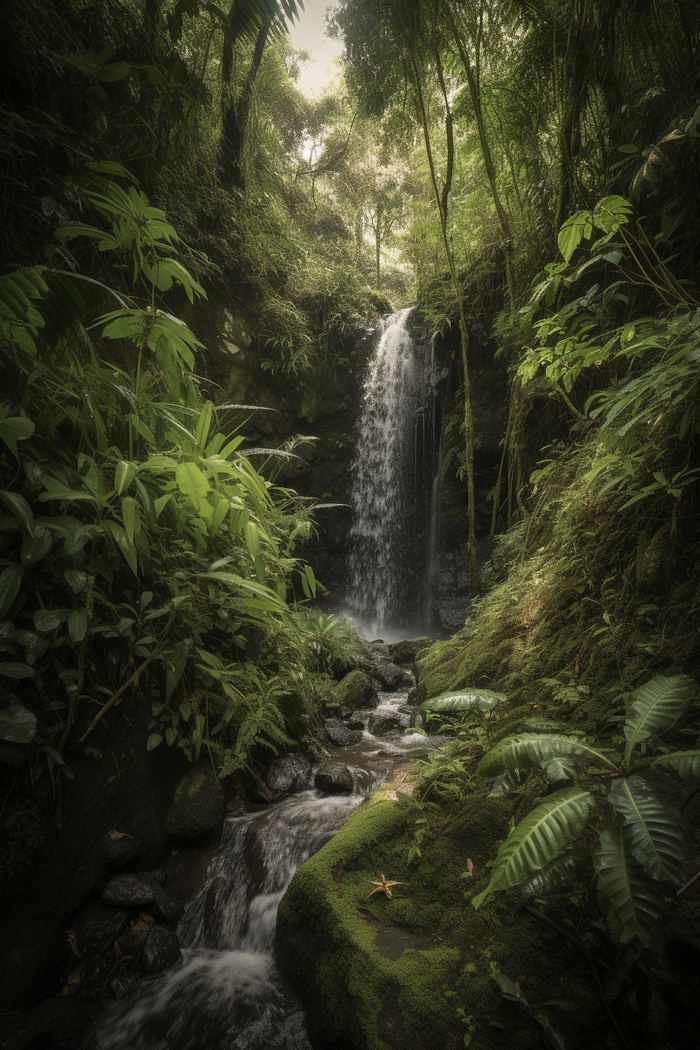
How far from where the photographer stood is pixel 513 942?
3.88 feet

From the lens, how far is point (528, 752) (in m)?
1.19

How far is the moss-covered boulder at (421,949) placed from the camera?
1.06 m

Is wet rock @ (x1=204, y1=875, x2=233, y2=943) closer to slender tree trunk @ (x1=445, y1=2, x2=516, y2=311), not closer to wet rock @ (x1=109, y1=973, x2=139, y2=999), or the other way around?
wet rock @ (x1=109, y1=973, x2=139, y2=999)

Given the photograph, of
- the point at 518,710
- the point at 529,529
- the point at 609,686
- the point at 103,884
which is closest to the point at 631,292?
the point at 529,529

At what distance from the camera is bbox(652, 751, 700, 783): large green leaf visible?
0.95 m

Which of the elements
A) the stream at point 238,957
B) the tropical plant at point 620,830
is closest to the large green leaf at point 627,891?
the tropical plant at point 620,830

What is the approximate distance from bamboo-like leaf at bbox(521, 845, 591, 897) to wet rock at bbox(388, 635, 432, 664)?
16.5ft

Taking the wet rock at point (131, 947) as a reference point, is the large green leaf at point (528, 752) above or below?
above

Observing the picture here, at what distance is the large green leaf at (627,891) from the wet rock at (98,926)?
6.42 feet

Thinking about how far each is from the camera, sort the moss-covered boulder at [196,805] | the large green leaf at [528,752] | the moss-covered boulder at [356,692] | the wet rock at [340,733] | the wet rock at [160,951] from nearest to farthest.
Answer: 1. the large green leaf at [528,752]
2. the wet rock at [160,951]
3. the moss-covered boulder at [196,805]
4. the wet rock at [340,733]
5. the moss-covered boulder at [356,692]

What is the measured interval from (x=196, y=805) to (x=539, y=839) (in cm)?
192

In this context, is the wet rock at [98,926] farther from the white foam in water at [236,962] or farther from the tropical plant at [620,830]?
the tropical plant at [620,830]

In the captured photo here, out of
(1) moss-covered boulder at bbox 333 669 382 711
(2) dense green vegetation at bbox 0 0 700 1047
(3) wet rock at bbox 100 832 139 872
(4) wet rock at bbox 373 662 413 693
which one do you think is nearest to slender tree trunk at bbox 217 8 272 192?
(2) dense green vegetation at bbox 0 0 700 1047

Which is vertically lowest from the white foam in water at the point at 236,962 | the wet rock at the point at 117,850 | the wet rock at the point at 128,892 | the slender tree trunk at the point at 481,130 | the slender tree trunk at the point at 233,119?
the white foam in water at the point at 236,962
